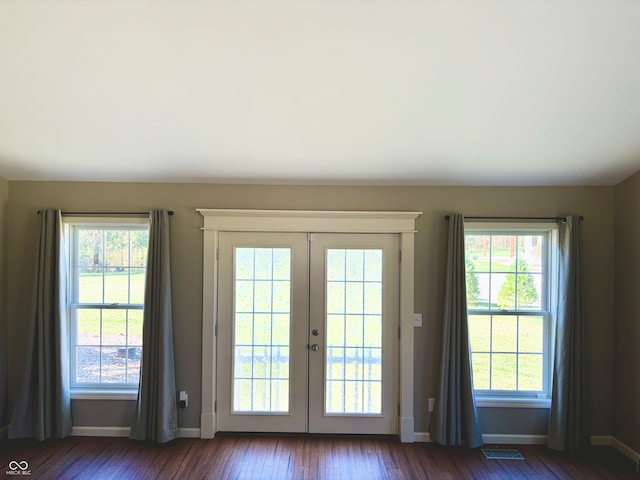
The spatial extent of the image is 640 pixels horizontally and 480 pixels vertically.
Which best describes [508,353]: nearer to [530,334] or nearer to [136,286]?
[530,334]

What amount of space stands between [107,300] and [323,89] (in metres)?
2.85

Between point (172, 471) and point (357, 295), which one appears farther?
point (357, 295)

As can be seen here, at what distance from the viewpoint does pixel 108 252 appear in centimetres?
371

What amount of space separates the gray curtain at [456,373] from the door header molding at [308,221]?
1.77ft

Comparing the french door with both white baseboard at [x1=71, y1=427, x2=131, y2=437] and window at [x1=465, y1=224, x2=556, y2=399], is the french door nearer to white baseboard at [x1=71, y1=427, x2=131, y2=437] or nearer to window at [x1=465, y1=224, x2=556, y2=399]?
window at [x1=465, y1=224, x2=556, y2=399]

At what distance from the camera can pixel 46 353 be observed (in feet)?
11.5

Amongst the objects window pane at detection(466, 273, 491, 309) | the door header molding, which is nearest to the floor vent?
window pane at detection(466, 273, 491, 309)

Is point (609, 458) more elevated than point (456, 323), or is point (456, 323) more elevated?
point (456, 323)

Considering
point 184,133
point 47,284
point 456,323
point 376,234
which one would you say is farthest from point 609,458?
point 47,284

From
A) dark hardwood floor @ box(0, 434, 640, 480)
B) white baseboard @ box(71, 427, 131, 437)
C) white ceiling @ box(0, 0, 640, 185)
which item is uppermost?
white ceiling @ box(0, 0, 640, 185)

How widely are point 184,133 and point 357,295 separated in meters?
2.02

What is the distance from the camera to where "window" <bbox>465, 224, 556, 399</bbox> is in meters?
3.66

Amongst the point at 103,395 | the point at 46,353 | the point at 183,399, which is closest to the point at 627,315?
the point at 183,399

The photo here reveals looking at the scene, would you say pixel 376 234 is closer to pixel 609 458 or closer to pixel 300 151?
pixel 300 151
